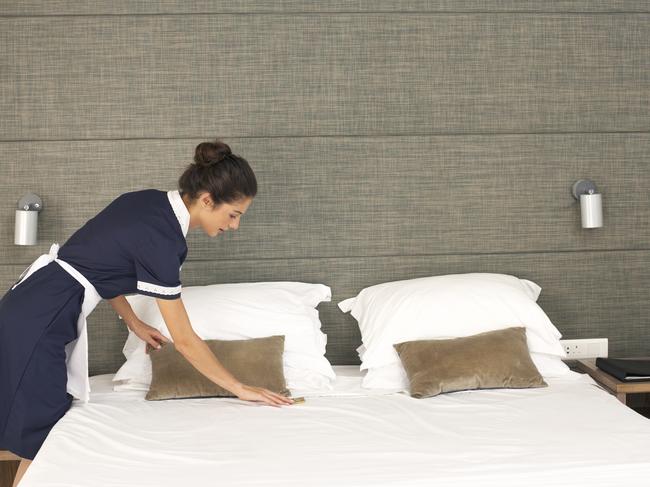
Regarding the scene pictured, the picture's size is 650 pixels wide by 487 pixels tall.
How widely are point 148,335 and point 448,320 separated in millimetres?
1088

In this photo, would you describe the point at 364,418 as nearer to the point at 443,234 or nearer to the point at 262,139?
the point at 443,234

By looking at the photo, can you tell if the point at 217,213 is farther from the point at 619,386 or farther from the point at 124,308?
the point at 619,386

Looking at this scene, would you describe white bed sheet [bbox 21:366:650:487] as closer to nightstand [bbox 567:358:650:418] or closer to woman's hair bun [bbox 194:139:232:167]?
nightstand [bbox 567:358:650:418]

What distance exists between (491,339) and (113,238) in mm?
1330

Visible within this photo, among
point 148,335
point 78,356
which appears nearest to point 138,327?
point 148,335

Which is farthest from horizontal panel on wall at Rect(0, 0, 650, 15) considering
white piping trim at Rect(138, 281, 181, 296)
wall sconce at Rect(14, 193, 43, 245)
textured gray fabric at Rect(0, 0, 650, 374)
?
white piping trim at Rect(138, 281, 181, 296)

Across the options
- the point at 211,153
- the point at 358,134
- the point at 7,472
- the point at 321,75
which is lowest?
the point at 7,472

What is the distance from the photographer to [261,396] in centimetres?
248

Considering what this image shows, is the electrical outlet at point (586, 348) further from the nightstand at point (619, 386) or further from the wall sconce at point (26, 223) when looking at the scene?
the wall sconce at point (26, 223)

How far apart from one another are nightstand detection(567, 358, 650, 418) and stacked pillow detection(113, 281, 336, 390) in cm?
101

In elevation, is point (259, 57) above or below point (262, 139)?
above

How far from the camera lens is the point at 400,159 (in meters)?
3.21

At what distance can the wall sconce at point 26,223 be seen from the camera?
3027 millimetres

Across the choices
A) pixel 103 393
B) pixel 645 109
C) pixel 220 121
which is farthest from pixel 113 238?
pixel 645 109
